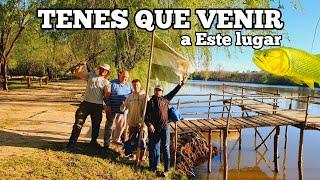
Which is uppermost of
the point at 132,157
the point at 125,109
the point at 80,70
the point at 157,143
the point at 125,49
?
the point at 125,49

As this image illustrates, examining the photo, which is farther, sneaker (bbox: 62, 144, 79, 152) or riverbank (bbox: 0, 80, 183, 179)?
sneaker (bbox: 62, 144, 79, 152)

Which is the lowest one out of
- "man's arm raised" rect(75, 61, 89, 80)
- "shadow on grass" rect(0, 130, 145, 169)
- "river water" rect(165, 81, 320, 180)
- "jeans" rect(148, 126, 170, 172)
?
"river water" rect(165, 81, 320, 180)

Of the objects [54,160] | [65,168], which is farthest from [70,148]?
[65,168]

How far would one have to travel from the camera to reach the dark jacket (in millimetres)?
8477

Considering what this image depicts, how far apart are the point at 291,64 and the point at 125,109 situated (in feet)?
28.1

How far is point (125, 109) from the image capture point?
9.18m

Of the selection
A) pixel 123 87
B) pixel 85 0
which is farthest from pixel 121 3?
pixel 123 87

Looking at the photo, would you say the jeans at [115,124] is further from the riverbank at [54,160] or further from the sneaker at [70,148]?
the sneaker at [70,148]

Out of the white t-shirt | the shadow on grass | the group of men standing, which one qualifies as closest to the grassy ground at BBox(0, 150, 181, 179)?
the shadow on grass

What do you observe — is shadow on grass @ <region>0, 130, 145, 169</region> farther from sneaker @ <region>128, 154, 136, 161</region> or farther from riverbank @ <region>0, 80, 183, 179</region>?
sneaker @ <region>128, 154, 136, 161</region>

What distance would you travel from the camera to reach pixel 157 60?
27.2 ft

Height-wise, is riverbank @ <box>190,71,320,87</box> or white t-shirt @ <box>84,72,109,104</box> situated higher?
riverbank @ <box>190,71,320,87</box>

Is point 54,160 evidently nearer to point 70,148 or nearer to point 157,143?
point 70,148

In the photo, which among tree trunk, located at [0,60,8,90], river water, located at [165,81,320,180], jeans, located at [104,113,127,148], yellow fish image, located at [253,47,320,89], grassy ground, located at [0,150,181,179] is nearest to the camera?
yellow fish image, located at [253,47,320,89]
